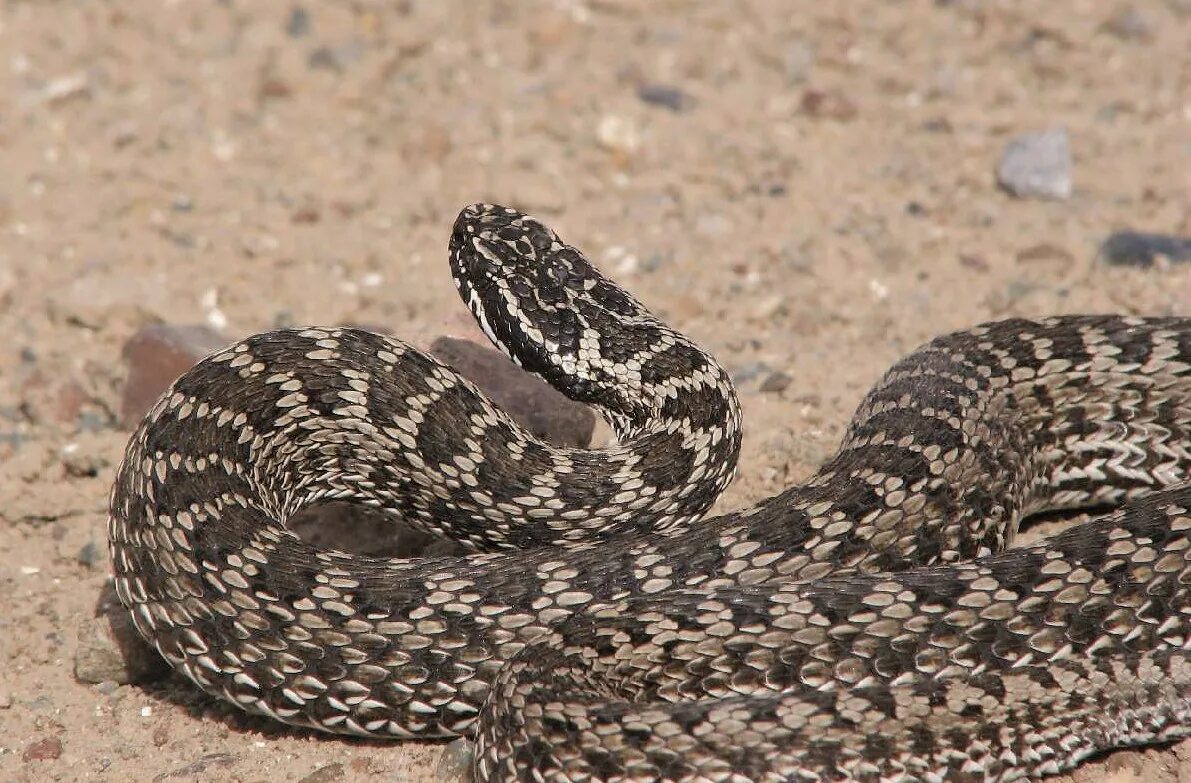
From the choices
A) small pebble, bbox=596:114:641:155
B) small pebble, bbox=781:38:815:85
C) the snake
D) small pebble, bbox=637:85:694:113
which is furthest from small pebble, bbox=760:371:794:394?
small pebble, bbox=781:38:815:85

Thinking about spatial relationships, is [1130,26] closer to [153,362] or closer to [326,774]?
[153,362]

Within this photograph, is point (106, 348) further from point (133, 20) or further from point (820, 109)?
point (820, 109)

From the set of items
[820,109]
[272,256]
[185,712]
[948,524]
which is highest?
[820,109]

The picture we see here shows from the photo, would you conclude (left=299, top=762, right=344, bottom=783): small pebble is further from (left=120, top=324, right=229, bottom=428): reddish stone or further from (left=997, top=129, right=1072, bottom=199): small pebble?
(left=997, top=129, right=1072, bottom=199): small pebble

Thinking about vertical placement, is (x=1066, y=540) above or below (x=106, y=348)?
above

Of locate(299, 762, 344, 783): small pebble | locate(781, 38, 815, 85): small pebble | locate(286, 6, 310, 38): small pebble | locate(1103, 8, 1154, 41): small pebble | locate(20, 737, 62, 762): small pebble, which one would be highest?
locate(1103, 8, 1154, 41): small pebble

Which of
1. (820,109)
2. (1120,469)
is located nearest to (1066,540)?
(1120,469)
